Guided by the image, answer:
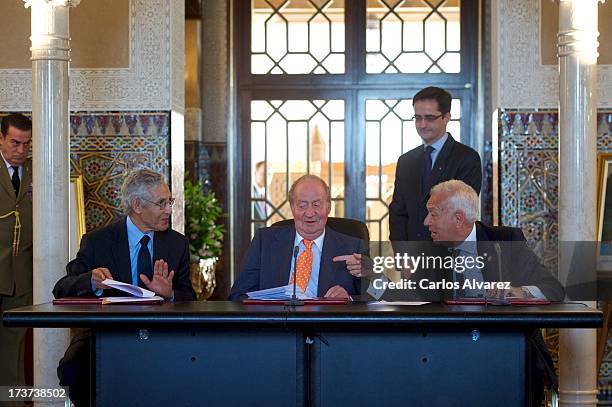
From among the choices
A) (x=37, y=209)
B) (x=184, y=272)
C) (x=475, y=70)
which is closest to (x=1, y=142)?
(x=37, y=209)

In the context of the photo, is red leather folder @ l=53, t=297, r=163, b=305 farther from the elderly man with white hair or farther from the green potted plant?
the green potted plant

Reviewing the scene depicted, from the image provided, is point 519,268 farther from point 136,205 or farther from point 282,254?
point 136,205

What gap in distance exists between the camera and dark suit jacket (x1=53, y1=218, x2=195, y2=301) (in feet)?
17.1

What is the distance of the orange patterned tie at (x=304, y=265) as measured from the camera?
17.3 feet

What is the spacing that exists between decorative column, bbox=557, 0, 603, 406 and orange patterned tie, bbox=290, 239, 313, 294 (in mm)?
1798

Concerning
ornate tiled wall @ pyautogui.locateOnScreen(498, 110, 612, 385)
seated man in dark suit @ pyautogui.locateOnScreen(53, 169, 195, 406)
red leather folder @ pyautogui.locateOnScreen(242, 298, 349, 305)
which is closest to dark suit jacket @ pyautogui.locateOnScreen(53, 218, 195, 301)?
seated man in dark suit @ pyautogui.locateOnScreen(53, 169, 195, 406)

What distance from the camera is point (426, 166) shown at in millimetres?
6316

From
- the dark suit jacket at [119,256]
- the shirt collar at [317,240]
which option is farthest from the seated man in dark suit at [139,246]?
the shirt collar at [317,240]

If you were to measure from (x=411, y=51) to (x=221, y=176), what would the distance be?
2.24m

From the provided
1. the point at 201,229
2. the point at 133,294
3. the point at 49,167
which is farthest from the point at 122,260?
the point at 201,229

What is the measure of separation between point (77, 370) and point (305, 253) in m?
1.29

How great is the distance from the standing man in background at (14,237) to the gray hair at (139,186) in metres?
1.72

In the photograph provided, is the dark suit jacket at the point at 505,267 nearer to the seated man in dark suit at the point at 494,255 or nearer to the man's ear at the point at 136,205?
the seated man in dark suit at the point at 494,255

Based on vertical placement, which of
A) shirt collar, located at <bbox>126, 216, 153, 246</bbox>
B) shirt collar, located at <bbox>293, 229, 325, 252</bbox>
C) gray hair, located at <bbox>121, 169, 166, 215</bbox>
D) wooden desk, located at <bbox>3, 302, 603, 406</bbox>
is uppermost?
gray hair, located at <bbox>121, 169, 166, 215</bbox>
